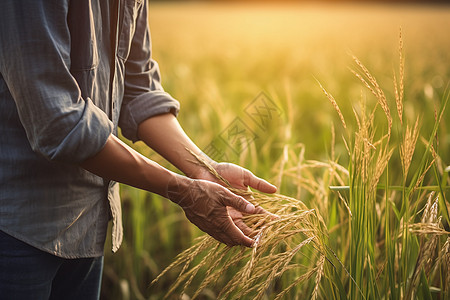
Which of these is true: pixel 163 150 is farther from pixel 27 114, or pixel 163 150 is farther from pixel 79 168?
pixel 27 114

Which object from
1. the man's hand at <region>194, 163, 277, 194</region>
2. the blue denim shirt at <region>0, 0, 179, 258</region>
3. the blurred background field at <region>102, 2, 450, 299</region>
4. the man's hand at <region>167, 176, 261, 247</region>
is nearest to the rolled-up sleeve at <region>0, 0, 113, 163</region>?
the blue denim shirt at <region>0, 0, 179, 258</region>

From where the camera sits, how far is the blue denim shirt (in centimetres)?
83

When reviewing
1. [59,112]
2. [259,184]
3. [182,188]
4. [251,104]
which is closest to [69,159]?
[59,112]

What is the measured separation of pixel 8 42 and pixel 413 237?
99 centimetres

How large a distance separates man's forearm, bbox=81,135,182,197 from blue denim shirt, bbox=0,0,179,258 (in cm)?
3

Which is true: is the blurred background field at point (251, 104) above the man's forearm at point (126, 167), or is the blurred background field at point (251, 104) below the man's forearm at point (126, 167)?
below

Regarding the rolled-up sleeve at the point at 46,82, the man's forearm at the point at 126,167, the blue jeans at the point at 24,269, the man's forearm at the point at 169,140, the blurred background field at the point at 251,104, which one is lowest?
the blurred background field at the point at 251,104

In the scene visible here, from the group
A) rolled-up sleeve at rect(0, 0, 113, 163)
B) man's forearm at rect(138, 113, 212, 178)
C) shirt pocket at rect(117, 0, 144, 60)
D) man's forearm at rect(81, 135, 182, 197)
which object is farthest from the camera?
man's forearm at rect(138, 113, 212, 178)

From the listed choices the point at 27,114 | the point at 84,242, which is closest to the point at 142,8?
the point at 27,114

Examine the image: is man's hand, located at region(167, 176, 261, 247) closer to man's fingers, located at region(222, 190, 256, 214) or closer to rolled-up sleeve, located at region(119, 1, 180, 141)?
man's fingers, located at region(222, 190, 256, 214)

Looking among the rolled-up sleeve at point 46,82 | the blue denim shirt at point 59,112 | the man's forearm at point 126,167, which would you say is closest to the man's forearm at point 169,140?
the blue denim shirt at point 59,112

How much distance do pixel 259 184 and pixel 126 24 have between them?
517mm

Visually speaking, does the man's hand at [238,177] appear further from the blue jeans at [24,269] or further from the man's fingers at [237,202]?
the blue jeans at [24,269]

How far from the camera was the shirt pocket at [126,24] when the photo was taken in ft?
3.58
